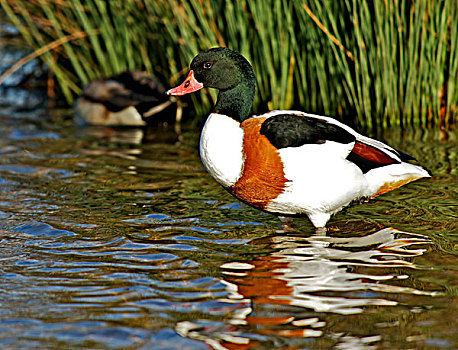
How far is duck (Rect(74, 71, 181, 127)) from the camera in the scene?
9.30 meters

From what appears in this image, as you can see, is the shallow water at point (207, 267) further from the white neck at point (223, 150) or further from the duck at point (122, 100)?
the duck at point (122, 100)

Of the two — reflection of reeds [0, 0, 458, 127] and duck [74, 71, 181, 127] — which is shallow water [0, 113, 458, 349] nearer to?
reflection of reeds [0, 0, 458, 127]

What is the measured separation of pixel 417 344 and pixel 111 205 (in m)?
3.16

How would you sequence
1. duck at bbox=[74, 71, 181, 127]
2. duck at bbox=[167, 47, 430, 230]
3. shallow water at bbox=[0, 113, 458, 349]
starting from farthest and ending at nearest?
duck at bbox=[74, 71, 181, 127], duck at bbox=[167, 47, 430, 230], shallow water at bbox=[0, 113, 458, 349]

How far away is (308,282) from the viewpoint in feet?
13.0

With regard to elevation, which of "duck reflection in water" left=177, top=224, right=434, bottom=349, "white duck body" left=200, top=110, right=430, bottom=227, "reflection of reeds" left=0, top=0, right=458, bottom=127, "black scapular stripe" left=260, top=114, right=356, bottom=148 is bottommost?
"duck reflection in water" left=177, top=224, right=434, bottom=349

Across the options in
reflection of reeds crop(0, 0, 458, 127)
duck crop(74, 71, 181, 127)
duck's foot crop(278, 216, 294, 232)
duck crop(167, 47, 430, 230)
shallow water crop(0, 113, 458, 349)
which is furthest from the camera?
duck crop(74, 71, 181, 127)

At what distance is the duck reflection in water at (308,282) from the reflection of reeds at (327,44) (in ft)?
9.22

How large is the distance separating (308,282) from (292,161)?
2.91 feet

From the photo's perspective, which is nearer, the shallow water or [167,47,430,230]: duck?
the shallow water

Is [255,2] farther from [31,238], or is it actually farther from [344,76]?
[31,238]

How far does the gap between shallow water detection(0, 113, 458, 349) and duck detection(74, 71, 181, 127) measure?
2655 mm

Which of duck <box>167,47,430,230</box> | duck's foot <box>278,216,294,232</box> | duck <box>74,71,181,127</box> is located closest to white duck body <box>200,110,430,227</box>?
duck <box>167,47,430,230</box>

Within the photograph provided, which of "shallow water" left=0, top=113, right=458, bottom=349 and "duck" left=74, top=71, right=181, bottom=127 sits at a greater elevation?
"duck" left=74, top=71, right=181, bottom=127
